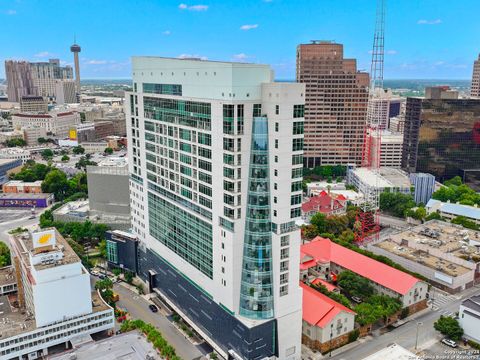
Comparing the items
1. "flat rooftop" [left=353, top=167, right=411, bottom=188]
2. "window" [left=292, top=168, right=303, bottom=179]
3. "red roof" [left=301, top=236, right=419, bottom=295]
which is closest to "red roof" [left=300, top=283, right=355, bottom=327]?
"red roof" [left=301, top=236, right=419, bottom=295]

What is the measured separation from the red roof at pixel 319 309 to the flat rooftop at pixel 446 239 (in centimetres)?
2701

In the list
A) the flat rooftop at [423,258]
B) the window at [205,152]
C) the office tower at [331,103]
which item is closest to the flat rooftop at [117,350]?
the window at [205,152]

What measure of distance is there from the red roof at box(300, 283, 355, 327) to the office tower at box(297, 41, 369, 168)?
88971mm

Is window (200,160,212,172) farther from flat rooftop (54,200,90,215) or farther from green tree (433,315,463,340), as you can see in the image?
flat rooftop (54,200,90,215)

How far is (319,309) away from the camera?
2035 inches

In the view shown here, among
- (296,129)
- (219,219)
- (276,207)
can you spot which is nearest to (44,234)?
A: (219,219)

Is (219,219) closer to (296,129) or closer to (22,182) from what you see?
(296,129)

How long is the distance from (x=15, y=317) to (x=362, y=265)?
153 feet

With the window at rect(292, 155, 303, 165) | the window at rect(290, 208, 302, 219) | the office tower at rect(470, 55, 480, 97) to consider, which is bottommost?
A: the window at rect(290, 208, 302, 219)

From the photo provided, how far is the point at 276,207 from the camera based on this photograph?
42.5 m

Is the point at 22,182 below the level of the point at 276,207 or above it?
below

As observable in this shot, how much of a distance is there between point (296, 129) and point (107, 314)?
31.7 metres

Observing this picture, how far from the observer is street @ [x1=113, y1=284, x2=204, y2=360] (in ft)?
164

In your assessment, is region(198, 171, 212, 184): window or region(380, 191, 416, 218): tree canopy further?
region(380, 191, 416, 218): tree canopy
